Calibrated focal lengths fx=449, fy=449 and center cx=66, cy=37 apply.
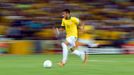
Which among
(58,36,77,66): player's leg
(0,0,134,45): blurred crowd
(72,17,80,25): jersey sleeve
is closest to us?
(58,36,77,66): player's leg

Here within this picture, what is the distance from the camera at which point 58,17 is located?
2208 centimetres

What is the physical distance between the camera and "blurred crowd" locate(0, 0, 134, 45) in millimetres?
20453

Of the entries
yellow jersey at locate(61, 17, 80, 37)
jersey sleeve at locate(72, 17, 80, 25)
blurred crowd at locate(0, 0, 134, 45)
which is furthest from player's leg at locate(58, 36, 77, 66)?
blurred crowd at locate(0, 0, 134, 45)

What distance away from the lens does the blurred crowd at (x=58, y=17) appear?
20.5 meters

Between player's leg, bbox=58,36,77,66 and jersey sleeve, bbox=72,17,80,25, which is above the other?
jersey sleeve, bbox=72,17,80,25

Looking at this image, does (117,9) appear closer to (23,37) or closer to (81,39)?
(81,39)

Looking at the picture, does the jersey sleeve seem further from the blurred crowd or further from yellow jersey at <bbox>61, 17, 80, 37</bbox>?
the blurred crowd

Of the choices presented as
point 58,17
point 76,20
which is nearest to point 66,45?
point 76,20

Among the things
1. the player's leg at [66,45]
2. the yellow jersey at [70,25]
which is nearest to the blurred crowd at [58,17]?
the yellow jersey at [70,25]

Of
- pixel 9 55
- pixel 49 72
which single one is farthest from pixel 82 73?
pixel 9 55

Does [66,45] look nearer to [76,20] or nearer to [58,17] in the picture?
[76,20]

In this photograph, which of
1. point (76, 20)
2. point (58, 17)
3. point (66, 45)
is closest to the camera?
point (66, 45)

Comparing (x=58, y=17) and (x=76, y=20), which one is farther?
(x=58, y=17)

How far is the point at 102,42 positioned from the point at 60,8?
3.54 metres
